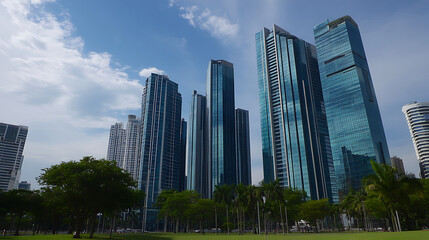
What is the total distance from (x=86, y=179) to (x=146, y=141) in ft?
444

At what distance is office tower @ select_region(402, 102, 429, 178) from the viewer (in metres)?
177

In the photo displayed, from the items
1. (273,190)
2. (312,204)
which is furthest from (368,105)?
(273,190)

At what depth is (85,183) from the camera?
3681 cm

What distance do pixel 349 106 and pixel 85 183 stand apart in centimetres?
13383

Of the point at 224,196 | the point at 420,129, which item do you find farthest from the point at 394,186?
the point at 420,129

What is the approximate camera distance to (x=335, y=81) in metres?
144

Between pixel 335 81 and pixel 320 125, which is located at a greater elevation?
pixel 335 81

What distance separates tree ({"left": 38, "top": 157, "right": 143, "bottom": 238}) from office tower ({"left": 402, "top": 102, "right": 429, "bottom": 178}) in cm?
20567

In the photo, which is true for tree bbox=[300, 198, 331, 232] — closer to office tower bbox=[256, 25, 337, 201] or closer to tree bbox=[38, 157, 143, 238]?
tree bbox=[38, 157, 143, 238]

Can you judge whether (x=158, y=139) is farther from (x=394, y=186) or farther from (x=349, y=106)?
(x=394, y=186)

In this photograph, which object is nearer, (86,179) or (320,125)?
(86,179)

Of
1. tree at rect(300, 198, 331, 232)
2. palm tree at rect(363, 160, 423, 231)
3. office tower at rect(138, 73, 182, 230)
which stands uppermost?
office tower at rect(138, 73, 182, 230)

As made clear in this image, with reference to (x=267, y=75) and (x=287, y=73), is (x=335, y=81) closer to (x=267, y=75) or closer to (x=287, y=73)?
Result: (x=287, y=73)

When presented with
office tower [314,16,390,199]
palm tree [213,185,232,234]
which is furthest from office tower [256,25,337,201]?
palm tree [213,185,232,234]
